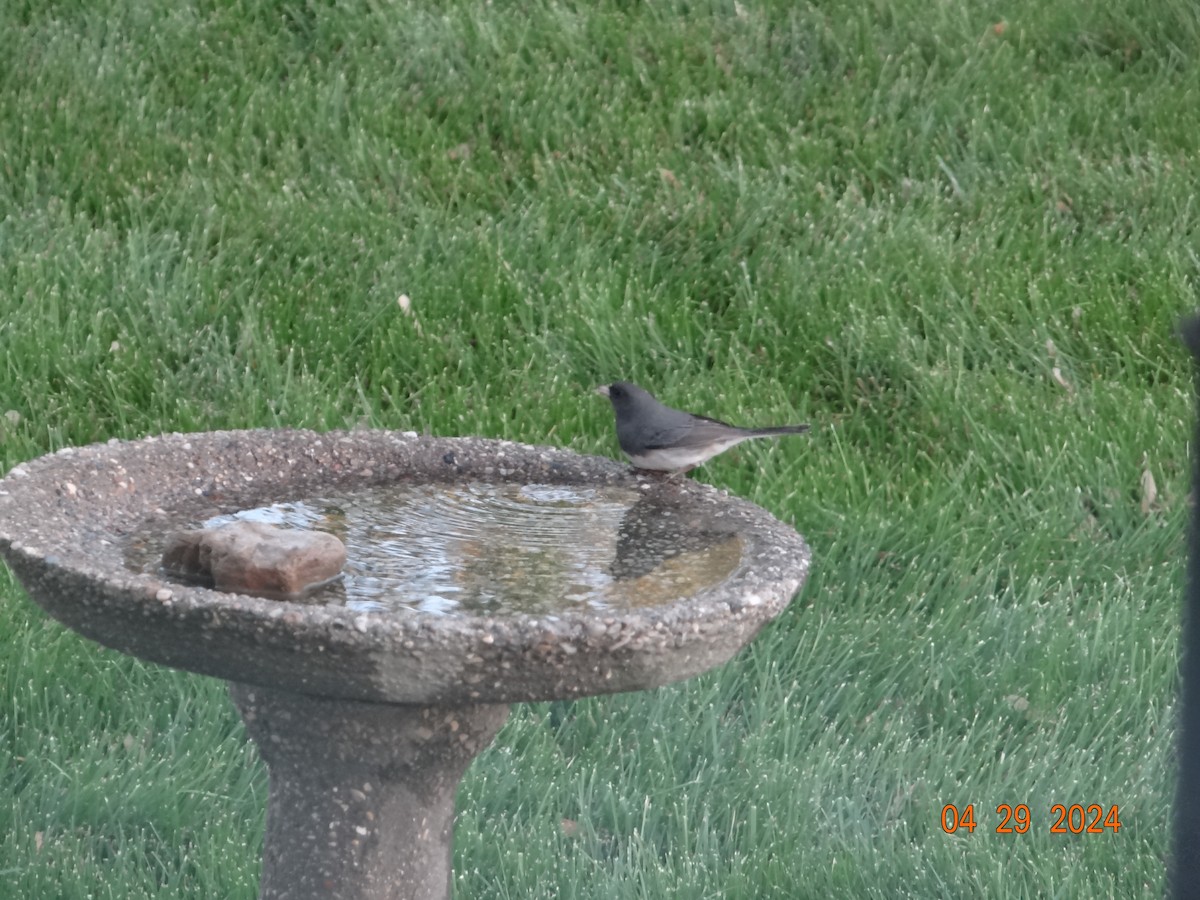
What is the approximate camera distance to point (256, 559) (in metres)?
2.59

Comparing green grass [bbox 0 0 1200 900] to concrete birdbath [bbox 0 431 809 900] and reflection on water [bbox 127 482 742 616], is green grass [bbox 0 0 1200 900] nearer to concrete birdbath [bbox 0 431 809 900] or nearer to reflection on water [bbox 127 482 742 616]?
concrete birdbath [bbox 0 431 809 900]

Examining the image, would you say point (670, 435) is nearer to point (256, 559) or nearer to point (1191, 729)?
point (256, 559)

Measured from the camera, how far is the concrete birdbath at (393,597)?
232 centimetres

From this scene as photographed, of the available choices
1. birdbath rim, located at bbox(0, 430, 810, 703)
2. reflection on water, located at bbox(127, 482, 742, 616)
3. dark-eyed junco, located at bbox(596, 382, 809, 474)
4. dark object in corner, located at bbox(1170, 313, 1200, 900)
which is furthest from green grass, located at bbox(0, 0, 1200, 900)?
dark object in corner, located at bbox(1170, 313, 1200, 900)

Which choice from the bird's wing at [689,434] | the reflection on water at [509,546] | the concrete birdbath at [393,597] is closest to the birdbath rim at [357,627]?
the concrete birdbath at [393,597]

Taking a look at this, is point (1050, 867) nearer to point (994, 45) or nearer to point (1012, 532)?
point (1012, 532)

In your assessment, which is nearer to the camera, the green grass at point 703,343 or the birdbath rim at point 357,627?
the birdbath rim at point 357,627

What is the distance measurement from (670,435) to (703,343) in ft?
6.55

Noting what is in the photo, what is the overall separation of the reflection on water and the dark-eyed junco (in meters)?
0.66

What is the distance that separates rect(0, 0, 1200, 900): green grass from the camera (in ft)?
12.6

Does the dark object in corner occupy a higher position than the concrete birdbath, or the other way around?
the dark object in corner

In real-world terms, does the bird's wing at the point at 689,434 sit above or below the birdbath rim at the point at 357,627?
below

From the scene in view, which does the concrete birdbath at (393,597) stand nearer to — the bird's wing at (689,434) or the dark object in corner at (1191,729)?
the bird's wing at (689,434)

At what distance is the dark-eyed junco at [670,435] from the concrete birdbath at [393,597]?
521 millimetres
